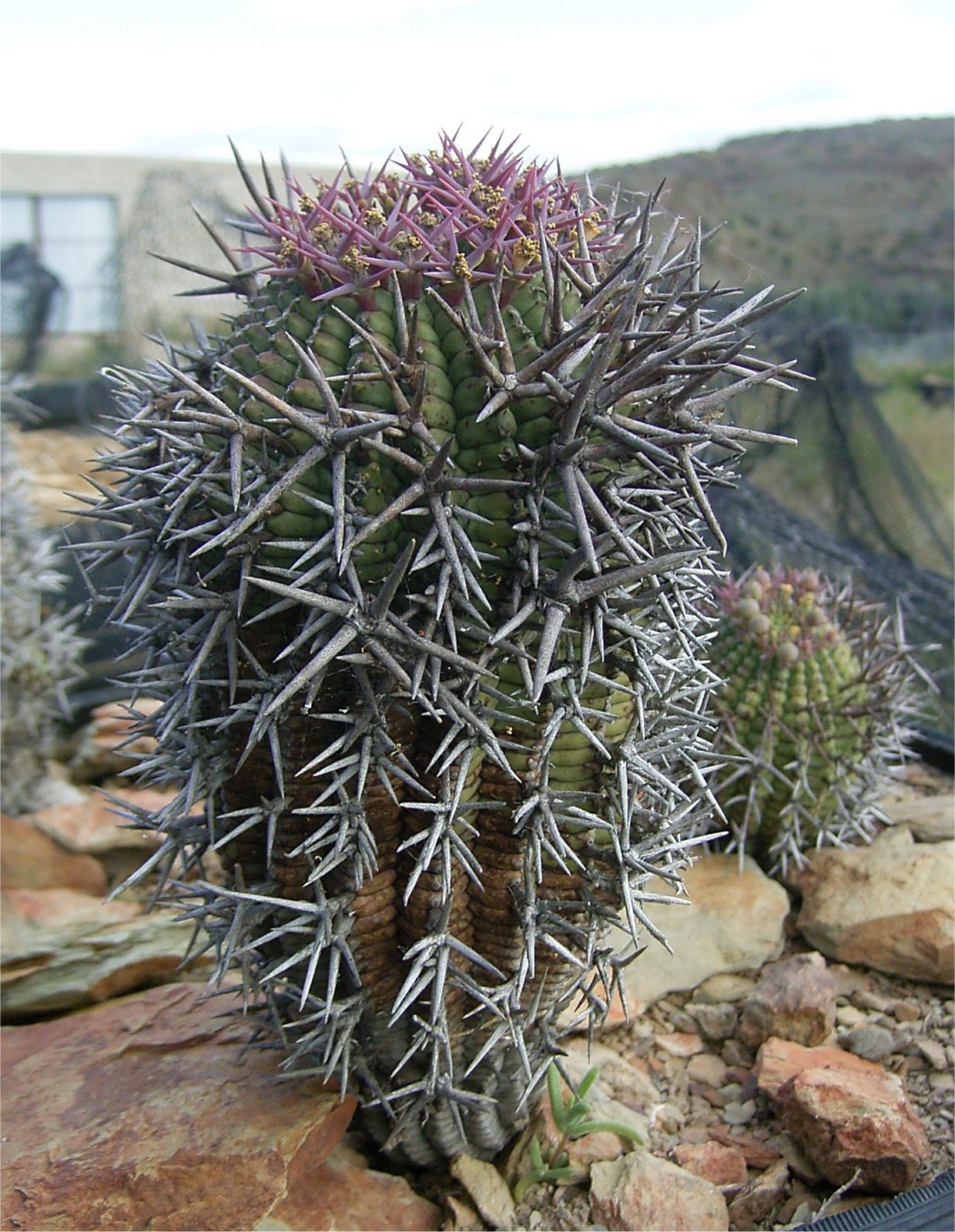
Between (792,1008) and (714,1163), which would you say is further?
(792,1008)

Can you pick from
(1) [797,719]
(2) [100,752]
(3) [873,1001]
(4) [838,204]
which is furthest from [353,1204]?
(4) [838,204]

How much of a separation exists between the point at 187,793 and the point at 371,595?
442 mm

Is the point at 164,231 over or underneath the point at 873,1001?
over

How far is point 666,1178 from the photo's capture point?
5.72 ft

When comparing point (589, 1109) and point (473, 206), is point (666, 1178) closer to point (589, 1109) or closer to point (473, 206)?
point (589, 1109)

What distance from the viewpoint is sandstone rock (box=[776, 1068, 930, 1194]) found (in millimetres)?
1727

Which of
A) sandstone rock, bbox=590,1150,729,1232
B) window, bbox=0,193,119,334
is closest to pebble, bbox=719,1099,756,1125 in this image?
sandstone rock, bbox=590,1150,729,1232

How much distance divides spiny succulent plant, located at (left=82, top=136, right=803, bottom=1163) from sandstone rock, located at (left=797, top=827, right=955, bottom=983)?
979 millimetres

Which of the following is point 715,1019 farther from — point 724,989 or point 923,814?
point 923,814

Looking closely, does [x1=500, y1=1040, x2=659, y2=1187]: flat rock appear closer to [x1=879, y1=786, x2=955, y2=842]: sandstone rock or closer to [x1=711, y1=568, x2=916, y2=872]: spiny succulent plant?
[x1=711, y1=568, x2=916, y2=872]: spiny succulent plant

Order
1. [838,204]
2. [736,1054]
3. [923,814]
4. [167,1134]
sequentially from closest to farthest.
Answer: [167,1134] < [736,1054] < [923,814] < [838,204]

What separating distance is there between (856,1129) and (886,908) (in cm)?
78

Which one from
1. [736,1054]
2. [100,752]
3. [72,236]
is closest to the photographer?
[736,1054]

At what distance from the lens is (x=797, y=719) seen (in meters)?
2.59
